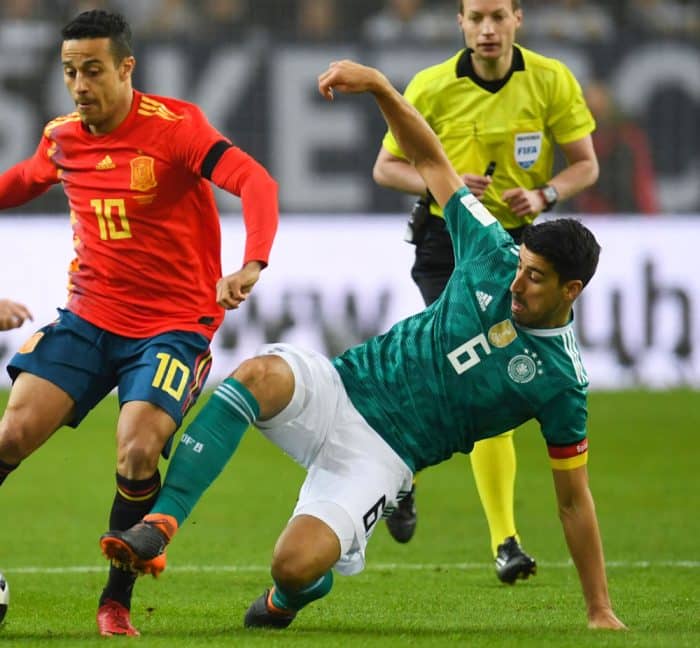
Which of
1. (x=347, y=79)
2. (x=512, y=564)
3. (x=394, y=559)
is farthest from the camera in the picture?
(x=394, y=559)

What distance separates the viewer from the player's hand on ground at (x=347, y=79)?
5496 millimetres

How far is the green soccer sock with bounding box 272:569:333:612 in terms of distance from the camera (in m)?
5.55

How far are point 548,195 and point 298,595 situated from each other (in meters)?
2.46

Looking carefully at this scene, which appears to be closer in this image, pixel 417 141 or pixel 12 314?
pixel 12 314

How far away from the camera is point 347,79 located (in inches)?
218

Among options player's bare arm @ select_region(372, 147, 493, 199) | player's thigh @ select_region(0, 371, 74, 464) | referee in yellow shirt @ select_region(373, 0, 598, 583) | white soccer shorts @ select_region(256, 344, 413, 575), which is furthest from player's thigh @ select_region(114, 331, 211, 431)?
referee in yellow shirt @ select_region(373, 0, 598, 583)

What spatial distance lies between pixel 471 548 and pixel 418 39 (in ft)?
27.4

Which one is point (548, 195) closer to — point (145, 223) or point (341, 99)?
point (145, 223)

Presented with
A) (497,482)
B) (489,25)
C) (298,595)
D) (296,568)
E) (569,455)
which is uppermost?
(489,25)

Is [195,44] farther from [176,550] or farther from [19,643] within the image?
[19,643]

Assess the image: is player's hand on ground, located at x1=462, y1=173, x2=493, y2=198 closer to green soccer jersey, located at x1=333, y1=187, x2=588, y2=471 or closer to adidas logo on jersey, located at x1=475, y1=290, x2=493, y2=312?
green soccer jersey, located at x1=333, y1=187, x2=588, y2=471

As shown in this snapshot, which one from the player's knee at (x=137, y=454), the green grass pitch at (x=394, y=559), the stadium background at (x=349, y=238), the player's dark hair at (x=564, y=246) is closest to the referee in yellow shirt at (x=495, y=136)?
the green grass pitch at (x=394, y=559)

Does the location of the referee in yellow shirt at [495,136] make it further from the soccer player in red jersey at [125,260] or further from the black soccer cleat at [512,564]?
the soccer player in red jersey at [125,260]

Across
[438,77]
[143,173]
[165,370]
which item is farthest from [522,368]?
[438,77]
